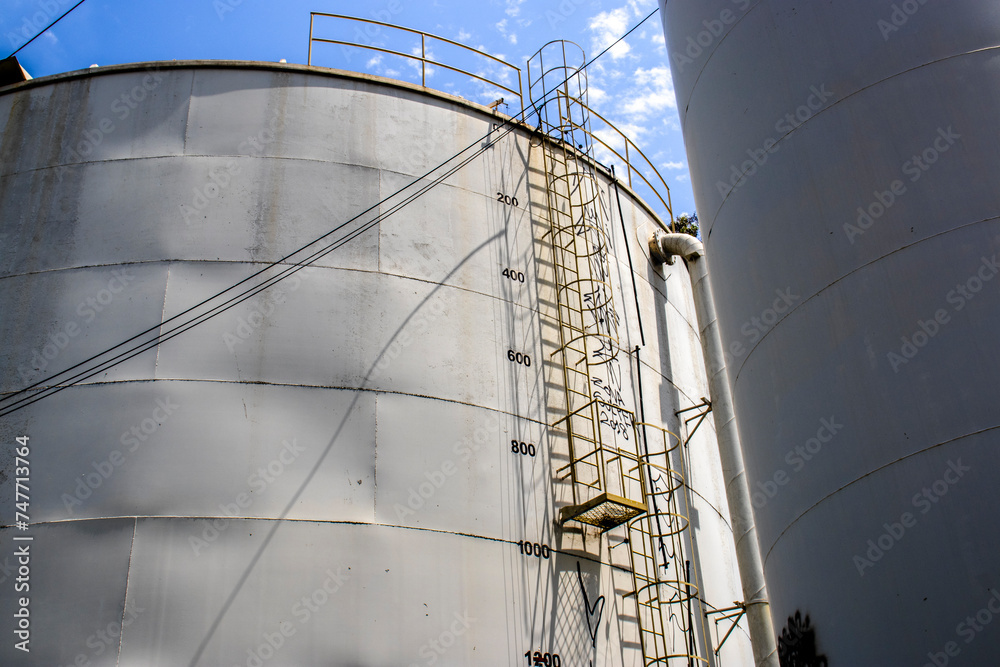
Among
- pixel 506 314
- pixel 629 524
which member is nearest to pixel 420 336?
pixel 506 314

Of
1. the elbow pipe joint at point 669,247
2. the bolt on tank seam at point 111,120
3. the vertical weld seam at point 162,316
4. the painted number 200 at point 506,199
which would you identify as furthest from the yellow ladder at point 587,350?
the bolt on tank seam at point 111,120

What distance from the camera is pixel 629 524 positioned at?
1162 centimetres

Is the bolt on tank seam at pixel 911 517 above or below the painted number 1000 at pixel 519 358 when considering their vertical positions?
below

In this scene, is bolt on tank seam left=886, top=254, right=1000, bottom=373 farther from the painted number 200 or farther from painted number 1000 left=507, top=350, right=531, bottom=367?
the painted number 200

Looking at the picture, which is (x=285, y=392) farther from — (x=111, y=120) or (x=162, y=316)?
(x=111, y=120)

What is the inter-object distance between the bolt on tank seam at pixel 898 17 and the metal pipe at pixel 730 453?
17.8ft

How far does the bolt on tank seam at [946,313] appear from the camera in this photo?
7.94 meters

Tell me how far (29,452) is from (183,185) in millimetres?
3503

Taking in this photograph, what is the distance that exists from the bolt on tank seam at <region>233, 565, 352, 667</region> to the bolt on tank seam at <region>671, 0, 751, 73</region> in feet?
22.6

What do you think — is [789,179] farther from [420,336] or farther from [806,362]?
[420,336]

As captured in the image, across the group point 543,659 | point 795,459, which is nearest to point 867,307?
point 795,459

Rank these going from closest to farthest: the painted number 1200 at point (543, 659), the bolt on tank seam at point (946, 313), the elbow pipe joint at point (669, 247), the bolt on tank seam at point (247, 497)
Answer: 1. the bolt on tank seam at point (946, 313)
2. the bolt on tank seam at point (247, 497)
3. the painted number 1200 at point (543, 659)
4. the elbow pipe joint at point (669, 247)

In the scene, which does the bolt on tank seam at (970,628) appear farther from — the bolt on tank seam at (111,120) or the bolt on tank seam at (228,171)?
the bolt on tank seam at (111,120)

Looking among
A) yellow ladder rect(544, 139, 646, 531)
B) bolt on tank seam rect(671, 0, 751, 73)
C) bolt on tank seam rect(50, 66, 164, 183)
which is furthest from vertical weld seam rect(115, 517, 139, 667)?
bolt on tank seam rect(671, 0, 751, 73)
